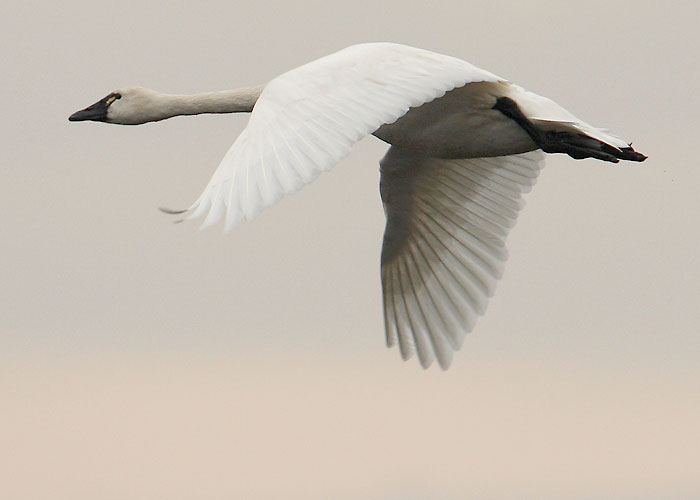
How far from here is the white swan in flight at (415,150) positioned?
31.7 feet

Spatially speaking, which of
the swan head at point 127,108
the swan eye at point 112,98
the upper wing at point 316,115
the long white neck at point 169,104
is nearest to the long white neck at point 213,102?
the long white neck at point 169,104

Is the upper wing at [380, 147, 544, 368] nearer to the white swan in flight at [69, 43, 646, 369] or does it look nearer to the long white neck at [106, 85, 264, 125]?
the white swan in flight at [69, 43, 646, 369]

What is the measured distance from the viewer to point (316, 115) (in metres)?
10.1

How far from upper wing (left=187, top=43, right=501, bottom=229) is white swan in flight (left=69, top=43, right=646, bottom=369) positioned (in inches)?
0.4

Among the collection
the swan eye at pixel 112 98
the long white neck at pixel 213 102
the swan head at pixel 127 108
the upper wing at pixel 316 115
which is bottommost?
the upper wing at pixel 316 115

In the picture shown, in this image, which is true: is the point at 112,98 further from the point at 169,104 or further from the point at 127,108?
the point at 169,104

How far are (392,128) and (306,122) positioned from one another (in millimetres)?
2937

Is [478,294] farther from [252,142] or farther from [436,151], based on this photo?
[252,142]

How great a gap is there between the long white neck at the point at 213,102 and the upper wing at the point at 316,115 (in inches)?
91.8

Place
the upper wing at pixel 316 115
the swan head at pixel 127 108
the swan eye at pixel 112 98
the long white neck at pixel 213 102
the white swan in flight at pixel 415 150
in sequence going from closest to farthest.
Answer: the upper wing at pixel 316 115 < the white swan in flight at pixel 415 150 < the long white neck at pixel 213 102 < the swan head at pixel 127 108 < the swan eye at pixel 112 98

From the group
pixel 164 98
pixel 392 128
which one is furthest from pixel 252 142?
pixel 164 98

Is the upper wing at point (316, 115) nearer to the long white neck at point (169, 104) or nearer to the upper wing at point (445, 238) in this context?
the long white neck at point (169, 104)

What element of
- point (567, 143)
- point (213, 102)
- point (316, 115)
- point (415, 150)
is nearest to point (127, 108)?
point (213, 102)

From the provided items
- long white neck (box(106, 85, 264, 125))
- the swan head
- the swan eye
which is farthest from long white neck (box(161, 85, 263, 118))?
the swan eye
